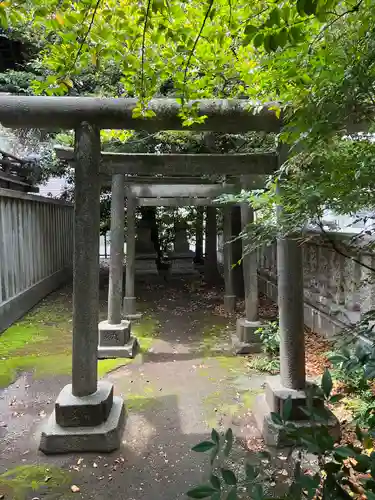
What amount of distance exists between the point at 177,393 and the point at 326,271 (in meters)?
2.88

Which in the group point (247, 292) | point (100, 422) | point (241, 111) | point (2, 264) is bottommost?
point (100, 422)

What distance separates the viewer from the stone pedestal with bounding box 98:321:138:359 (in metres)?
5.71

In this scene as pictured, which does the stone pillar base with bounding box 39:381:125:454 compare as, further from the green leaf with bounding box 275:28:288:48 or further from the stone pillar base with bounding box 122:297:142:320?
the stone pillar base with bounding box 122:297:142:320

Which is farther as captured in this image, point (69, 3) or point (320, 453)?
point (69, 3)

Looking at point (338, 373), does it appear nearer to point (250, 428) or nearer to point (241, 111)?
point (250, 428)

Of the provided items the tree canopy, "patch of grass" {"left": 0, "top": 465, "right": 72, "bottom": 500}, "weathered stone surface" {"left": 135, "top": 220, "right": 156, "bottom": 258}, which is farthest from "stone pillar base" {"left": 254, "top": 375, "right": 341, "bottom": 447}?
"weathered stone surface" {"left": 135, "top": 220, "right": 156, "bottom": 258}

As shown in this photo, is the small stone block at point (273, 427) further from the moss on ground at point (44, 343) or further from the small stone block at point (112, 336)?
the small stone block at point (112, 336)

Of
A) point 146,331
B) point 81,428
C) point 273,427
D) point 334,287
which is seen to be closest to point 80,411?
point 81,428

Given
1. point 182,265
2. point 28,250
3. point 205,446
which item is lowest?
point 182,265

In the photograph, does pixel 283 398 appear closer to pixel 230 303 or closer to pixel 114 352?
pixel 114 352

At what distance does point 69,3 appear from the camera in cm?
220

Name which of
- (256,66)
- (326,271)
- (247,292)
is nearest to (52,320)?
(247,292)

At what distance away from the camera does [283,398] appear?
3.25 metres

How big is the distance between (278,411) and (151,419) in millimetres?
1282
